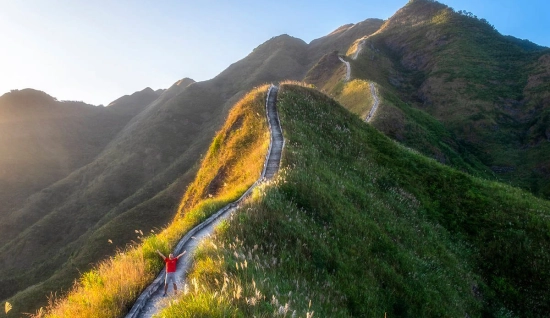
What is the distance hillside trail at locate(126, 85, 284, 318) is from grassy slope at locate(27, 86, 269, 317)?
253 mm

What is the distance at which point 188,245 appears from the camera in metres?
9.49

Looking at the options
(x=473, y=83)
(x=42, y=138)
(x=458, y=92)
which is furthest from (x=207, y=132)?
(x=473, y=83)

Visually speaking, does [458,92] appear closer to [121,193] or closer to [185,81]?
[121,193]

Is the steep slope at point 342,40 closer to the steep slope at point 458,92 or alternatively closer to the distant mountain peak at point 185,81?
the steep slope at point 458,92

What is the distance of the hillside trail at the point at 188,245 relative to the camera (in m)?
6.29

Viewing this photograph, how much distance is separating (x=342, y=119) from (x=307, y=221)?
16088 mm

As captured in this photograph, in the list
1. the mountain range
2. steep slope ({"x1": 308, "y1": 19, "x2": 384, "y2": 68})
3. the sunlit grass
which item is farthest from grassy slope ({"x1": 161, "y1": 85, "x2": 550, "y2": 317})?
steep slope ({"x1": 308, "y1": 19, "x2": 384, "y2": 68})

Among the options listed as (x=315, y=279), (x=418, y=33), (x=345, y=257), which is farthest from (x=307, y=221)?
(x=418, y=33)

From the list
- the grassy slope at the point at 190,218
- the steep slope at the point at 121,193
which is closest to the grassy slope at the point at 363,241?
the grassy slope at the point at 190,218

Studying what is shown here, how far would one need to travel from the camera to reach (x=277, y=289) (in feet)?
19.9

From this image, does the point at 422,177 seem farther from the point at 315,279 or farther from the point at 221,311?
the point at 221,311

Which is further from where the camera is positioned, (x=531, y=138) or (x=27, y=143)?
(x=27, y=143)

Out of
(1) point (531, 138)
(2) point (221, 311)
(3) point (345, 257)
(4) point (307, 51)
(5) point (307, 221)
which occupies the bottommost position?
(1) point (531, 138)

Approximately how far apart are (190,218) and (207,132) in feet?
293
